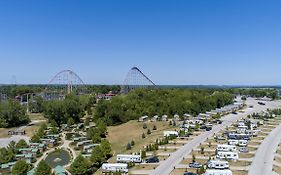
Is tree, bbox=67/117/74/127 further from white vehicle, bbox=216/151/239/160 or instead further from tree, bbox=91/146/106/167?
white vehicle, bbox=216/151/239/160

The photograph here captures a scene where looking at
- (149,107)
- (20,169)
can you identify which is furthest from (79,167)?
(149,107)

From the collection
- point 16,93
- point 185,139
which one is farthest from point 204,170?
point 16,93

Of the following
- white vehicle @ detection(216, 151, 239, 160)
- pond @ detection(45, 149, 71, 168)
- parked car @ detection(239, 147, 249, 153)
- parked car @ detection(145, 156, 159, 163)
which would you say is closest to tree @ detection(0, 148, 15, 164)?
pond @ detection(45, 149, 71, 168)

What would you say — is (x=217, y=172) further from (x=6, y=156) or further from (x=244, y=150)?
(x=6, y=156)

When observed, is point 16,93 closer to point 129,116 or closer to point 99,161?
point 129,116

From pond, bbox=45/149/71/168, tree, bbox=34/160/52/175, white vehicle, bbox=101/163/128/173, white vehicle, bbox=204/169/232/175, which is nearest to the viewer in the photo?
white vehicle, bbox=204/169/232/175
